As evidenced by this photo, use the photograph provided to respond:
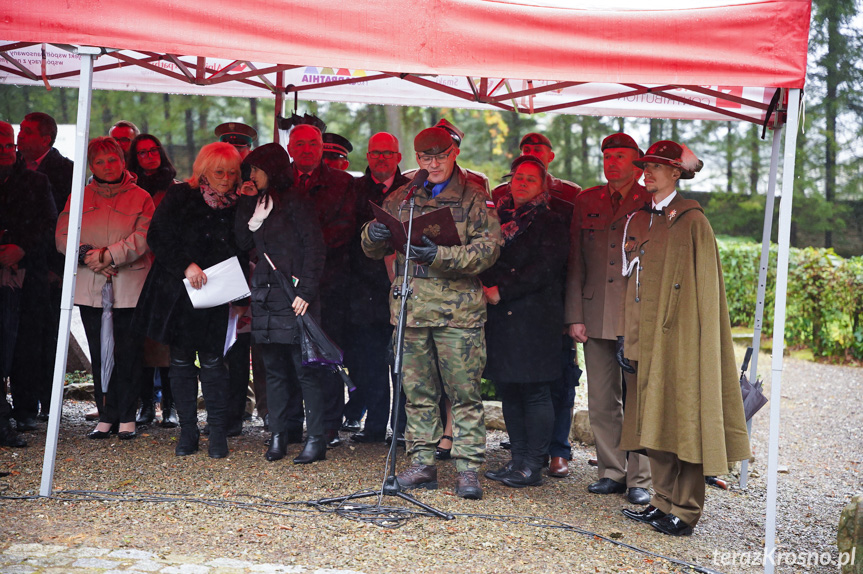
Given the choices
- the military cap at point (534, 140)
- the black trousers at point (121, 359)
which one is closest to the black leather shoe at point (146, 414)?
the black trousers at point (121, 359)

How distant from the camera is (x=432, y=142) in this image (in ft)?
14.6

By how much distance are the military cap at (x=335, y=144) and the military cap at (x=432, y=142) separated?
1641 millimetres

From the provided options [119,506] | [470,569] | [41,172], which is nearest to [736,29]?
[470,569]

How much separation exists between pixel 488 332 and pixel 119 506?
220cm

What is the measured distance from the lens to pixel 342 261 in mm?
5508

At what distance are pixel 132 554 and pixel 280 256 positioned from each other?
200 cm

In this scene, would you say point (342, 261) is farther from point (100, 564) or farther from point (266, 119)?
point (266, 119)

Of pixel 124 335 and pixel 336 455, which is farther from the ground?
pixel 124 335

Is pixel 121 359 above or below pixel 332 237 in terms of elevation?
below

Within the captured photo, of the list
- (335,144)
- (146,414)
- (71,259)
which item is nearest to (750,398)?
(335,144)

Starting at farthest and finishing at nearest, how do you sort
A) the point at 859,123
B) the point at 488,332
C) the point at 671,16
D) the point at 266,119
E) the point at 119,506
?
the point at 266,119, the point at 859,123, the point at 488,332, the point at 119,506, the point at 671,16

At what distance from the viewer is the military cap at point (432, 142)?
14.5 feet

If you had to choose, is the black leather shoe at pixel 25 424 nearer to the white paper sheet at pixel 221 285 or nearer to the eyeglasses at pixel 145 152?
the white paper sheet at pixel 221 285

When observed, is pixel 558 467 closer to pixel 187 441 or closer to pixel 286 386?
pixel 286 386
